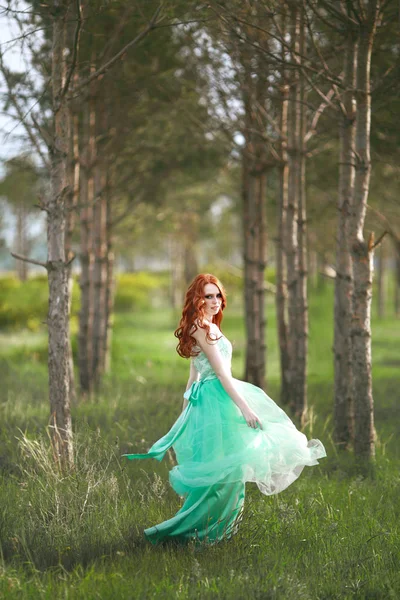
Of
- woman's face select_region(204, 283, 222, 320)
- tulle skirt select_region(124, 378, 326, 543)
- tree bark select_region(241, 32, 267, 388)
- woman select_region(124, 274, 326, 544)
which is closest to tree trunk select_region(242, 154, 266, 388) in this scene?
tree bark select_region(241, 32, 267, 388)

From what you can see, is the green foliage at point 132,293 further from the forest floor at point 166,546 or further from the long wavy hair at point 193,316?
the long wavy hair at point 193,316

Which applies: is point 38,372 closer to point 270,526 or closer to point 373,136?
point 373,136

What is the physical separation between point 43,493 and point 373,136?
21.7 feet

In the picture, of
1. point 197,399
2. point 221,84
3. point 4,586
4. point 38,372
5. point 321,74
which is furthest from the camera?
point 38,372

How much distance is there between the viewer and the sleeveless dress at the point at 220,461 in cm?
429

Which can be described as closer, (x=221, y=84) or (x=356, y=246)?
(x=356, y=246)

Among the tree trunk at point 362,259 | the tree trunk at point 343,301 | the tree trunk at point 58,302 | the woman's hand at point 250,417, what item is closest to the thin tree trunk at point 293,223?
the tree trunk at point 343,301

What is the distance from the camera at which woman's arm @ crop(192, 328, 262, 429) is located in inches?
171

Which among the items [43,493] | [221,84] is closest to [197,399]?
[43,493]

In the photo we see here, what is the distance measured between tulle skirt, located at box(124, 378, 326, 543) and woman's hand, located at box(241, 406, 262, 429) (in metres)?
0.08

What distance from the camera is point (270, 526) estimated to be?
4766 mm

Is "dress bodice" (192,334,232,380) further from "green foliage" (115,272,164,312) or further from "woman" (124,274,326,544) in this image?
"green foliage" (115,272,164,312)

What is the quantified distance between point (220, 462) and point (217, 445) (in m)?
0.11

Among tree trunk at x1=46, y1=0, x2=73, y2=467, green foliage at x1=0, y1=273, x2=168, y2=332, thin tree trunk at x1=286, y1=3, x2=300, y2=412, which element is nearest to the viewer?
tree trunk at x1=46, y1=0, x2=73, y2=467
